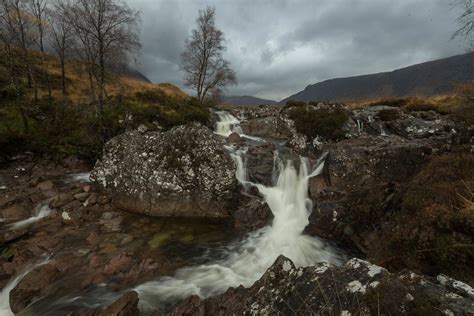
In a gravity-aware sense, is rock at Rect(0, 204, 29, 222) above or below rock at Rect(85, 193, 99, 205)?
below

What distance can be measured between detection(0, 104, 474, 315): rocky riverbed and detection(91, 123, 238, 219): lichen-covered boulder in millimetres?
49

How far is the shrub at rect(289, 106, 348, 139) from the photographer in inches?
635

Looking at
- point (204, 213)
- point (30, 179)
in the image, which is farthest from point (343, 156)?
point (30, 179)

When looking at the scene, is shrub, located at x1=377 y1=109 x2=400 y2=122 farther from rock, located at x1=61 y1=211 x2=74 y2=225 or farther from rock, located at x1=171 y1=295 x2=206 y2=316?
rock, located at x1=61 y1=211 x2=74 y2=225

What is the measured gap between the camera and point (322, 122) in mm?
16484

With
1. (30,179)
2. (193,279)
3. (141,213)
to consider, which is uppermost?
(30,179)

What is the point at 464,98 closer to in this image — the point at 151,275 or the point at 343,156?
the point at 343,156

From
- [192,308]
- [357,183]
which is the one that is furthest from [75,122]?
[357,183]

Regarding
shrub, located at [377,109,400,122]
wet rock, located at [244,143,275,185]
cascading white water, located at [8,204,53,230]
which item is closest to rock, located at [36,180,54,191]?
cascading white water, located at [8,204,53,230]

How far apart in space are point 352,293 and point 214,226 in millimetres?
6769

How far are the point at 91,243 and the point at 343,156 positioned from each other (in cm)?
1049

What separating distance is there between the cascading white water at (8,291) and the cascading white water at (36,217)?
2.81 metres

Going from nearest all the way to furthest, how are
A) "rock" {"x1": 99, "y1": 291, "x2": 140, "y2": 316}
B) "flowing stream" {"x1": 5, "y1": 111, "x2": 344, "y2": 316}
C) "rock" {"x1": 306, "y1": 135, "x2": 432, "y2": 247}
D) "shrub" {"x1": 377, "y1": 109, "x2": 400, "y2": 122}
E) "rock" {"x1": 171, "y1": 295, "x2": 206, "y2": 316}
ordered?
"rock" {"x1": 99, "y1": 291, "x2": 140, "y2": 316}, "rock" {"x1": 171, "y1": 295, "x2": 206, "y2": 316}, "flowing stream" {"x1": 5, "y1": 111, "x2": 344, "y2": 316}, "rock" {"x1": 306, "y1": 135, "x2": 432, "y2": 247}, "shrub" {"x1": 377, "y1": 109, "x2": 400, "y2": 122}

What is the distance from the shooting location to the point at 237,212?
32.4ft
